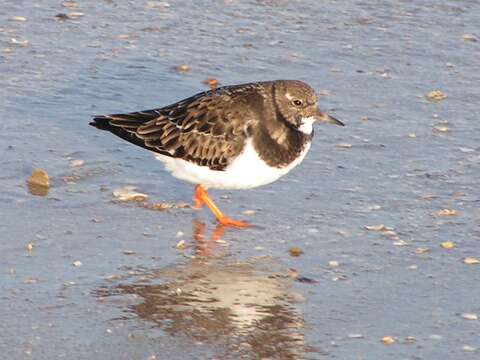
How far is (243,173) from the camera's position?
23.4 feet

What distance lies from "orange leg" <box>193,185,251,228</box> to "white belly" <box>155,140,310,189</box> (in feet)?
0.26

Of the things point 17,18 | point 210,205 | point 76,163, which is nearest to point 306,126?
point 210,205

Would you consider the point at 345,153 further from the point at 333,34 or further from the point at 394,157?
the point at 333,34

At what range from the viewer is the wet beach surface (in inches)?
231

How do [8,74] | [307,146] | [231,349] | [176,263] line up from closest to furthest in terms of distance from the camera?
[231,349]
[176,263]
[307,146]
[8,74]

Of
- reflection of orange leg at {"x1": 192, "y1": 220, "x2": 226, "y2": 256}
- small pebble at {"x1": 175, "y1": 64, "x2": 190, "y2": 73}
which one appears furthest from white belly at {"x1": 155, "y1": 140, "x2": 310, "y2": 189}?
small pebble at {"x1": 175, "y1": 64, "x2": 190, "y2": 73}

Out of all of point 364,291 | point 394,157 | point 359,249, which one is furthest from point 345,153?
point 364,291

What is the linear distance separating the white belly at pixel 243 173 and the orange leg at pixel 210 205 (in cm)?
8

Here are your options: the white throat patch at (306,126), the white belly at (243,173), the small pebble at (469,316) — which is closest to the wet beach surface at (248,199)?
the small pebble at (469,316)

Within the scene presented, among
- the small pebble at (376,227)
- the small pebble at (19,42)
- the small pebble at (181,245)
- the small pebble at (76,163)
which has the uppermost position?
the small pebble at (19,42)

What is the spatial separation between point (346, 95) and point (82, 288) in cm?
353

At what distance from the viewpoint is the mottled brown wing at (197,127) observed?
285 inches

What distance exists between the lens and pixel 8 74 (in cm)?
918

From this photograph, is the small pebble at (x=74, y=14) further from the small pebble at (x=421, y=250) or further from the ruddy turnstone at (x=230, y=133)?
the small pebble at (x=421, y=250)
